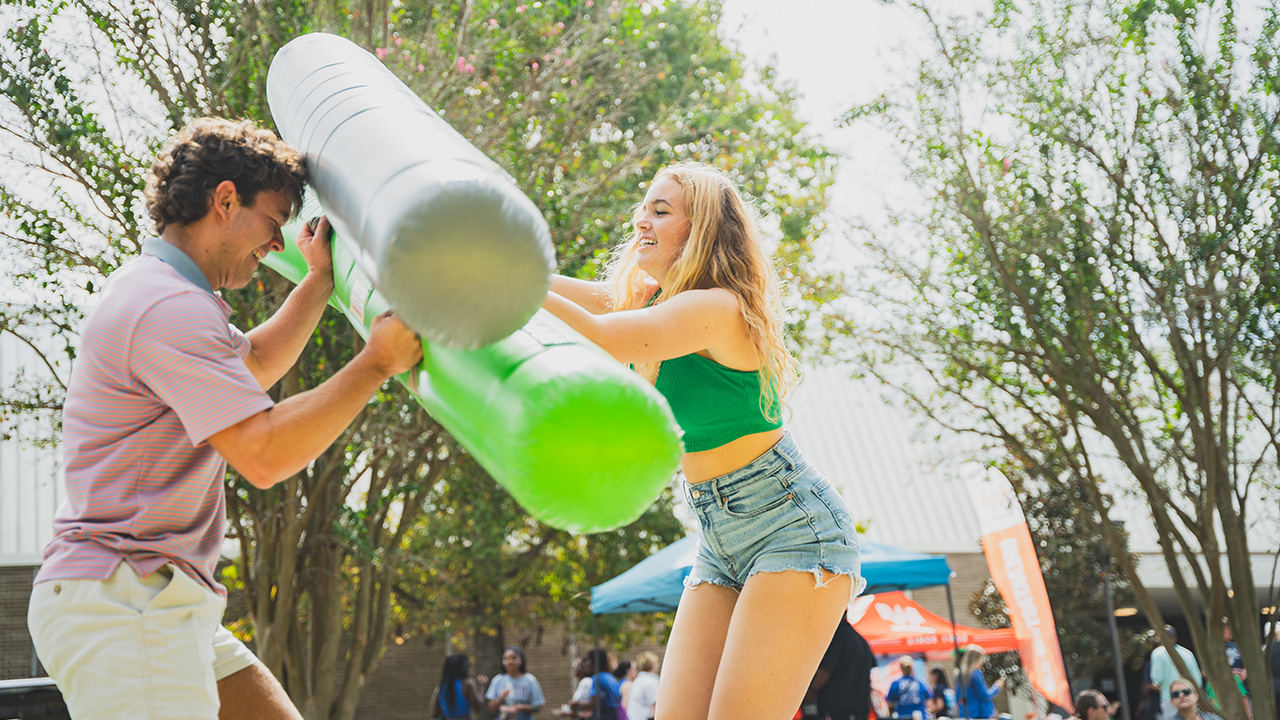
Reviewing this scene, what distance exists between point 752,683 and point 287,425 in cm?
119

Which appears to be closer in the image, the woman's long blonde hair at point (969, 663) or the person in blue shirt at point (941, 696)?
the woman's long blonde hair at point (969, 663)

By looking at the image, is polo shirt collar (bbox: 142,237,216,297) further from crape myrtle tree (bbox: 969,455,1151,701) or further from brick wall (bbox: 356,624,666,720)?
brick wall (bbox: 356,624,666,720)

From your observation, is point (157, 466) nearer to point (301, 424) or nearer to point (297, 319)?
point (301, 424)

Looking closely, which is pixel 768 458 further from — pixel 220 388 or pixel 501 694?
pixel 501 694

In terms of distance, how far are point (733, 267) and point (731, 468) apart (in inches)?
20.4

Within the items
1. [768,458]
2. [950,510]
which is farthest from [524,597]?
[768,458]

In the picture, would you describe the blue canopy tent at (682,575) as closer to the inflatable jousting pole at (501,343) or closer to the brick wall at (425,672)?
the inflatable jousting pole at (501,343)

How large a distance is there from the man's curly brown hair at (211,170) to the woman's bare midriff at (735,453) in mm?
1159

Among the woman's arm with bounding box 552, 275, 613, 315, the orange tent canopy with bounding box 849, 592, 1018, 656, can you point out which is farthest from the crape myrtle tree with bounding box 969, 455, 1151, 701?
the woman's arm with bounding box 552, 275, 613, 315

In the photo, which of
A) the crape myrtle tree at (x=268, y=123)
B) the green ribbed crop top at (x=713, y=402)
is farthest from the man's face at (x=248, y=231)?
the crape myrtle tree at (x=268, y=123)

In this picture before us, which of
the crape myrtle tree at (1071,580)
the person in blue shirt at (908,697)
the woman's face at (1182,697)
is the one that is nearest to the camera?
the woman's face at (1182,697)

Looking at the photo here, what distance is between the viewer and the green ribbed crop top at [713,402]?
250 cm

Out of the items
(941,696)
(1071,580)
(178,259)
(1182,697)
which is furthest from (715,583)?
(1071,580)

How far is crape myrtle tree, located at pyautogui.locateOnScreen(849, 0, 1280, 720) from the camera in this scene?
8.30 metres
